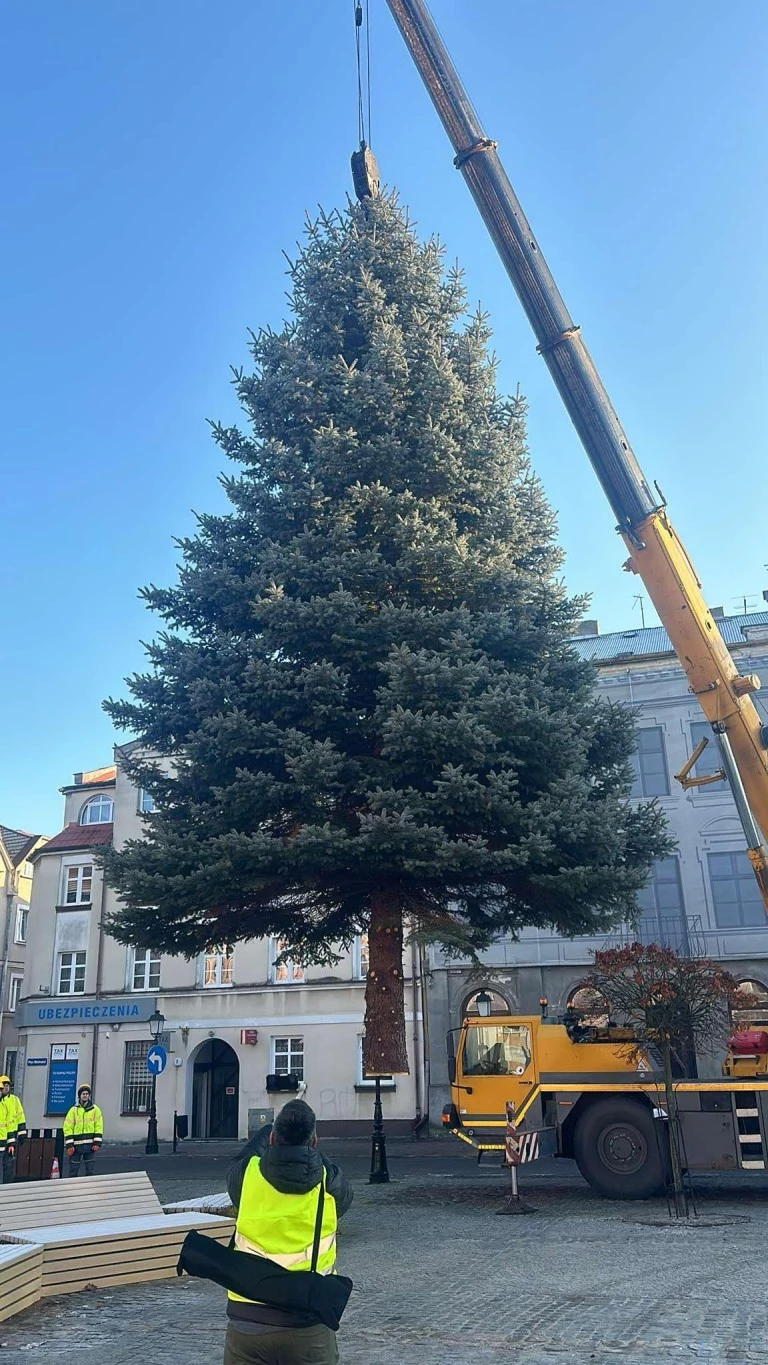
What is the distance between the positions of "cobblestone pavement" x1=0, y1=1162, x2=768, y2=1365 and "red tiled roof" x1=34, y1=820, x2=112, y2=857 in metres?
26.3

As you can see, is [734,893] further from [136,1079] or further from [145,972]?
[136,1079]

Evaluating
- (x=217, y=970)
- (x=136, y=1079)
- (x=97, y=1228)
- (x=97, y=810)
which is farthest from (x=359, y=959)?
(x=97, y=1228)

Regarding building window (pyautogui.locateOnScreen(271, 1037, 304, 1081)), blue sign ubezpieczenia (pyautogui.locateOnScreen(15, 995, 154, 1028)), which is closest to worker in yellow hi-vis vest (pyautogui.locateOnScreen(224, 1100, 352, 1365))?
building window (pyautogui.locateOnScreen(271, 1037, 304, 1081))

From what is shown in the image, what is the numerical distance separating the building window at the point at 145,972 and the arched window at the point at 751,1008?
1793 cm

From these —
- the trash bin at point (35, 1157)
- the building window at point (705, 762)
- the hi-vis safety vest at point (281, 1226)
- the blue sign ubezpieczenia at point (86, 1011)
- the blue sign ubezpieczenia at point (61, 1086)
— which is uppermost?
the building window at point (705, 762)

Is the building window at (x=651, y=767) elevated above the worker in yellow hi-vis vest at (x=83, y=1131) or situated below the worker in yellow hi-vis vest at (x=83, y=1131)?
above

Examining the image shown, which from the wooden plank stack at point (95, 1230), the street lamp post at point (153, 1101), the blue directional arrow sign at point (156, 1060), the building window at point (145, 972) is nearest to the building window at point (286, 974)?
the street lamp post at point (153, 1101)

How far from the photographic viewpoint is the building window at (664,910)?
93.8 feet

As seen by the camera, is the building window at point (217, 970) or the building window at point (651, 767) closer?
the building window at point (651, 767)

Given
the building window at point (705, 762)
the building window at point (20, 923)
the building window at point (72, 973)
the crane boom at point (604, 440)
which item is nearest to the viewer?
the crane boom at point (604, 440)

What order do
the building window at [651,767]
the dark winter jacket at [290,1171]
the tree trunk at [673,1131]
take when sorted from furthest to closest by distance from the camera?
1. the building window at [651,767]
2. the tree trunk at [673,1131]
3. the dark winter jacket at [290,1171]

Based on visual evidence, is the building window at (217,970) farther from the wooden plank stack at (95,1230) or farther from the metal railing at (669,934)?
the wooden plank stack at (95,1230)

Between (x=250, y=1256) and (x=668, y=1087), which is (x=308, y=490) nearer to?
(x=668, y=1087)

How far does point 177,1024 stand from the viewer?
33.2m
